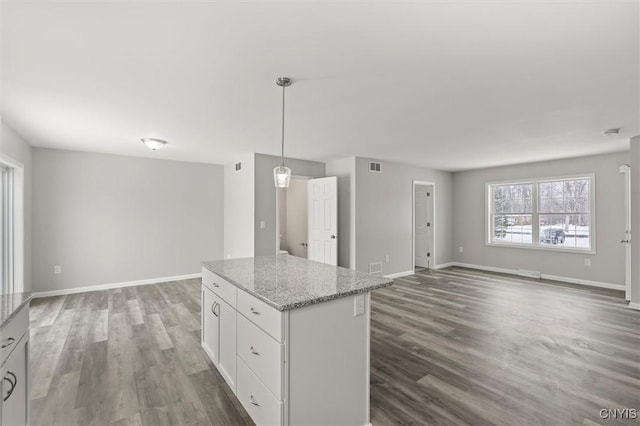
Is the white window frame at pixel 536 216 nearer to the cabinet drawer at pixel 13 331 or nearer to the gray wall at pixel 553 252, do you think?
the gray wall at pixel 553 252

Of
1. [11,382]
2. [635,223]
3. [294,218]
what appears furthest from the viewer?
[294,218]

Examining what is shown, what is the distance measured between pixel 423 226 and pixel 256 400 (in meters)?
6.32

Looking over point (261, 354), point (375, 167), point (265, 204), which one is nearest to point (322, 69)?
point (261, 354)

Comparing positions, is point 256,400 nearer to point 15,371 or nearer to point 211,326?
point 211,326

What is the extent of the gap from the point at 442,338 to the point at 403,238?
3363 mm

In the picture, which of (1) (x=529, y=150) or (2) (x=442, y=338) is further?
(1) (x=529, y=150)

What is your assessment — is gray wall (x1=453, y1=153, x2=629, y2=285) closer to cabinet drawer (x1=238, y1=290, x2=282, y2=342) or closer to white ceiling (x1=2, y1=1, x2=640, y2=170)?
white ceiling (x1=2, y1=1, x2=640, y2=170)

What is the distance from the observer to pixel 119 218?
5.27 meters

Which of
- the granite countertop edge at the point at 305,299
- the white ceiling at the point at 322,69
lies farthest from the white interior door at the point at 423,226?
the granite countertop edge at the point at 305,299

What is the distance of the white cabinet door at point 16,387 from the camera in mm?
1274

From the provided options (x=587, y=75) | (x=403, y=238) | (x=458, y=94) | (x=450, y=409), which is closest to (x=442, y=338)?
(x=450, y=409)

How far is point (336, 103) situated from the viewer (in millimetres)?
2834

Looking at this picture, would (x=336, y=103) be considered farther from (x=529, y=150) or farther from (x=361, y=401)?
(x=529, y=150)

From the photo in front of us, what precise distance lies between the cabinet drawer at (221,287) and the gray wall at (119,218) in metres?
3.47
